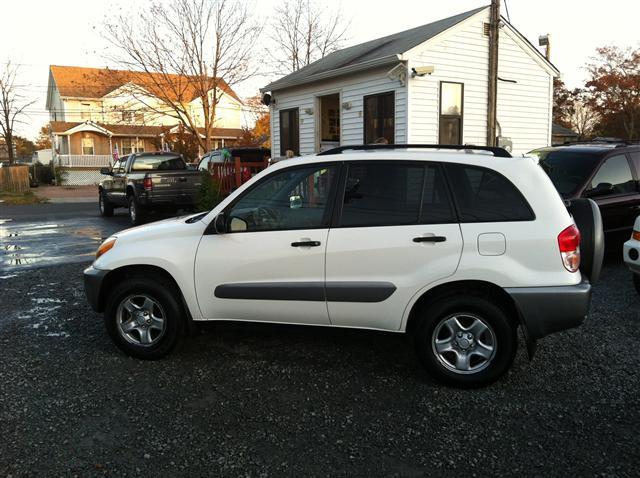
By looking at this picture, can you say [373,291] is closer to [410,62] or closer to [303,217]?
[303,217]

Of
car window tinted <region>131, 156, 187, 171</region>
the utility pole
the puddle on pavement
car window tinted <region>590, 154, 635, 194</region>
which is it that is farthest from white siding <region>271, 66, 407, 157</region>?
the puddle on pavement

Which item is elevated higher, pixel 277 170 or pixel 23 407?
pixel 277 170

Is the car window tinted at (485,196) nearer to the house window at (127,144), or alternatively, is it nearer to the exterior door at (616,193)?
the exterior door at (616,193)

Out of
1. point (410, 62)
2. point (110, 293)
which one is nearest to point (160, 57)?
point (410, 62)

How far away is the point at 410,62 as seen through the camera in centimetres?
1248

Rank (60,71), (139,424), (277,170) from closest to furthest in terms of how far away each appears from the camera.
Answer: (139,424) → (277,170) → (60,71)

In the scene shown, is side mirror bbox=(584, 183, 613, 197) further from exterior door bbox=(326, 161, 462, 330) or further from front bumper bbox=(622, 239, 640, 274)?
exterior door bbox=(326, 161, 462, 330)

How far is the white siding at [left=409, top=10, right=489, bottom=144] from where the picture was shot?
12797 millimetres

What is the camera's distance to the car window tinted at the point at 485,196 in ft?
12.4

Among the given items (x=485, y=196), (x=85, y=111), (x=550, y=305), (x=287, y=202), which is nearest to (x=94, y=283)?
(x=287, y=202)

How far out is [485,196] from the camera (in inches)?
152

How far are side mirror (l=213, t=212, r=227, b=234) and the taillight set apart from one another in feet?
7.72

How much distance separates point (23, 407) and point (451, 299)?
116 inches

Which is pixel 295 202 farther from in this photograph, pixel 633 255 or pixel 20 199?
pixel 20 199
